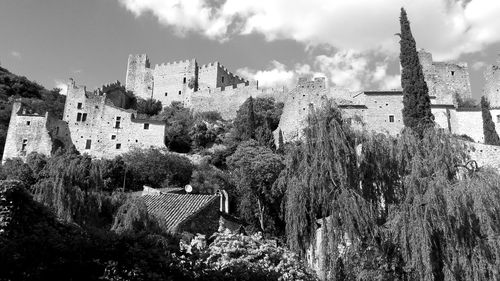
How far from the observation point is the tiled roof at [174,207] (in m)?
17.0

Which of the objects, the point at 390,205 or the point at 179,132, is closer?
the point at 390,205

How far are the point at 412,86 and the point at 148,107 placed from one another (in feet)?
154

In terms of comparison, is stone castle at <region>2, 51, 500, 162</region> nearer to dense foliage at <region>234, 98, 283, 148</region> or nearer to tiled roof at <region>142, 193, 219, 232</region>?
dense foliage at <region>234, 98, 283, 148</region>

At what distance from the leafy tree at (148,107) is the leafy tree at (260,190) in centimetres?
3630

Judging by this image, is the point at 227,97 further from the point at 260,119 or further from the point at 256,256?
the point at 256,256

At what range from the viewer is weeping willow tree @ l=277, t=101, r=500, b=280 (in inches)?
477

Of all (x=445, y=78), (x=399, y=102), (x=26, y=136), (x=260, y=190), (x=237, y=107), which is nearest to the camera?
(x=260, y=190)

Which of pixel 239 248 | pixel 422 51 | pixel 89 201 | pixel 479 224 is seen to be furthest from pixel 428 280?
pixel 422 51

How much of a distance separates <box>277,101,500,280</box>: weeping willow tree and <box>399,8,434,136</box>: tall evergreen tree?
1502 centimetres

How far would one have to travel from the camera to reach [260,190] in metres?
33.9

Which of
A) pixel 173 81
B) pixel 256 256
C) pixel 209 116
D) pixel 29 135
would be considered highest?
pixel 173 81

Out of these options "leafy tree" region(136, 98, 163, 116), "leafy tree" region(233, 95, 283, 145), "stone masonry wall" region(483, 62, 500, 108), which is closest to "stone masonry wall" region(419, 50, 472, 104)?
"stone masonry wall" region(483, 62, 500, 108)

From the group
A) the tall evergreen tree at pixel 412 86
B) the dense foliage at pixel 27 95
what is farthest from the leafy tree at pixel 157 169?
the tall evergreen tree at pixel 412 86

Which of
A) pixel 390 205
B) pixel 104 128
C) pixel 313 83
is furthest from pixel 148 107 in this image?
pixel 390 205
